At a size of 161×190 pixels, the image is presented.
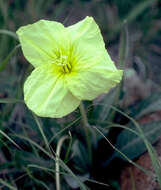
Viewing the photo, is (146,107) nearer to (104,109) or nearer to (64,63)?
(104,109)

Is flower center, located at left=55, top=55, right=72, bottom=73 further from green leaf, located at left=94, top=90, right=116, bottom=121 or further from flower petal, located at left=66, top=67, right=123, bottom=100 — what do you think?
green leaf, located at left=94, top=90, right=116, bottom=121

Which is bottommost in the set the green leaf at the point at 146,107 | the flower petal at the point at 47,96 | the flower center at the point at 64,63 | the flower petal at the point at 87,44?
the green leaf at the point at 146,107

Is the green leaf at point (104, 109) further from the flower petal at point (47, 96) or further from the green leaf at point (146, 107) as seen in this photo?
the flower petal at point (47, 96)

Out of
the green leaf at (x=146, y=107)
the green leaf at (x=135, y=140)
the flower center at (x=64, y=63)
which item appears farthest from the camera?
the green leaf at (x=146, y=107)

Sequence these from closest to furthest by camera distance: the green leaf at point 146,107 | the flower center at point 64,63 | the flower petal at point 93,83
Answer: the flower petal at point 93,83, the flower center at point 64,63, the green leaf at point 146,107

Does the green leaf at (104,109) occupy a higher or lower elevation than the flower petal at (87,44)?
lower

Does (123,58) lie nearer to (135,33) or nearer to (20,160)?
(20,160)

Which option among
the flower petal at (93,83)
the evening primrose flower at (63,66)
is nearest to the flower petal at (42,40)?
the evening primrose flower at (63,66)

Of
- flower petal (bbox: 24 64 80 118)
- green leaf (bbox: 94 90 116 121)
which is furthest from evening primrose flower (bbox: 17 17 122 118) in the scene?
green leaf (bbox: 94 90 116 121)

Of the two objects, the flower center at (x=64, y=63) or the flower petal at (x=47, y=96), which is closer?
the flower petal at (x=47, y=96)
